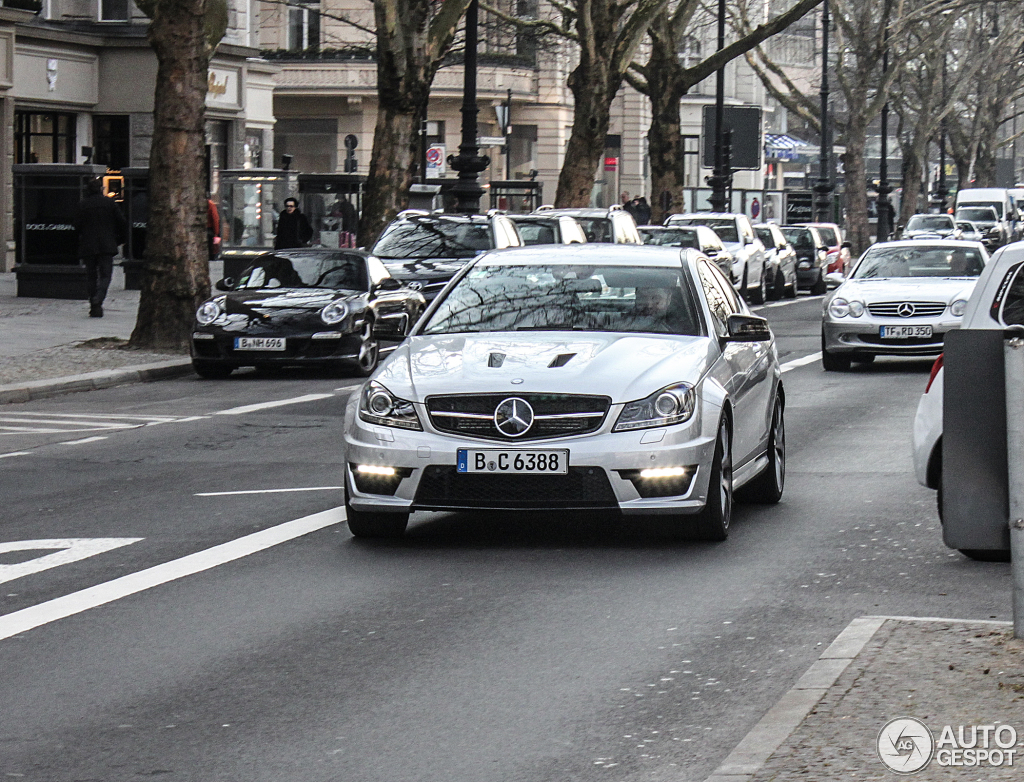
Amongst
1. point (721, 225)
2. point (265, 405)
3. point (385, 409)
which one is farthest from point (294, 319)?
point (721, 225)

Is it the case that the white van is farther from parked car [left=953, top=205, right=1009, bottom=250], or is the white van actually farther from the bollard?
the bollard

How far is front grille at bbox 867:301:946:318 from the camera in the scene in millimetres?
20203

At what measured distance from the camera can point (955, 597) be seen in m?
7.79

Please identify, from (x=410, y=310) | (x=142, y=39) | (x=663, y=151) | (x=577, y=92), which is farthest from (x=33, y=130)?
(x=410, y=310)

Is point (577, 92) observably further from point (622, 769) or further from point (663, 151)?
point (622, 769)

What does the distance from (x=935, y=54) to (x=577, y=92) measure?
35.1 metres

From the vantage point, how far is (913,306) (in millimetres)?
20266

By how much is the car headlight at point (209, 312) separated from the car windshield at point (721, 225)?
59.9 feet

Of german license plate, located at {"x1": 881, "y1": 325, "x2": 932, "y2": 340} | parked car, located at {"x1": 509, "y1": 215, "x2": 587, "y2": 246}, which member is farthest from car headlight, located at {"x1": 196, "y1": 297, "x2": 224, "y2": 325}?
parked car, located at {"x1": 509, "y1": 215, "x2": 587, "y2": 246}

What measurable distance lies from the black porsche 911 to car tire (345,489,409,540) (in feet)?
32.5

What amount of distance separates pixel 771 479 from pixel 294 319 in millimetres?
9979

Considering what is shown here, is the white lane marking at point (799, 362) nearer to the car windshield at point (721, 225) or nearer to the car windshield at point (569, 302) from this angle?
the car windshield at point (569, 302)

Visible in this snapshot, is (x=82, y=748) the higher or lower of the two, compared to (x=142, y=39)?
lower

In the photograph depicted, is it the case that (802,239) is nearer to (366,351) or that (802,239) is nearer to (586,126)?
(586,126)
